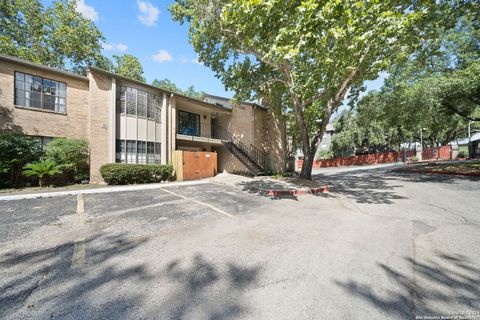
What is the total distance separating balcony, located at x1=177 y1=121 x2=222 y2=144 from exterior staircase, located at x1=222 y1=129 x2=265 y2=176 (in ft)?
3.47

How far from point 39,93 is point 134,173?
684cm

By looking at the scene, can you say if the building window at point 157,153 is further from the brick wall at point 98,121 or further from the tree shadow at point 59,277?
the tree shadow at point 59,277

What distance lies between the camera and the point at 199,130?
18906mm

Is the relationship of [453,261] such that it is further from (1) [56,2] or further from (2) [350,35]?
(1) [56,2]

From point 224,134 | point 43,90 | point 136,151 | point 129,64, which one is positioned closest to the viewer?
point 43,90

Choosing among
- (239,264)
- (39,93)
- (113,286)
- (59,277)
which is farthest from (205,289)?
(39,93)

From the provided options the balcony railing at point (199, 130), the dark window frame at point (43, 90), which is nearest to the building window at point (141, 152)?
the balcony railing at point (199, 130)

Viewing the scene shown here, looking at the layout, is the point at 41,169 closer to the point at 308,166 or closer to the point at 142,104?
the point at 142,104

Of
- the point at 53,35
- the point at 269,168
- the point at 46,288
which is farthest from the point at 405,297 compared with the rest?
the point at 53,35

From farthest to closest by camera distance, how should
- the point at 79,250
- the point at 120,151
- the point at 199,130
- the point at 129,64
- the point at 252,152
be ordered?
1. the point at 129,64
2. the point at 199,130
3. the point at 252,152
4. the point at 120,151
5. the point at 79,250

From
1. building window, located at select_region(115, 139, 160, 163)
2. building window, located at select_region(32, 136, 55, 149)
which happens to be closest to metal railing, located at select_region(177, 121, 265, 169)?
building window, located at select_region(115, 139, 160, 163)

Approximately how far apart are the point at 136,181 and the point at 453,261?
13.4 meters

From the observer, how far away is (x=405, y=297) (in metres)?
2.29

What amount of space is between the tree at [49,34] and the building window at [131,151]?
13.4 m
